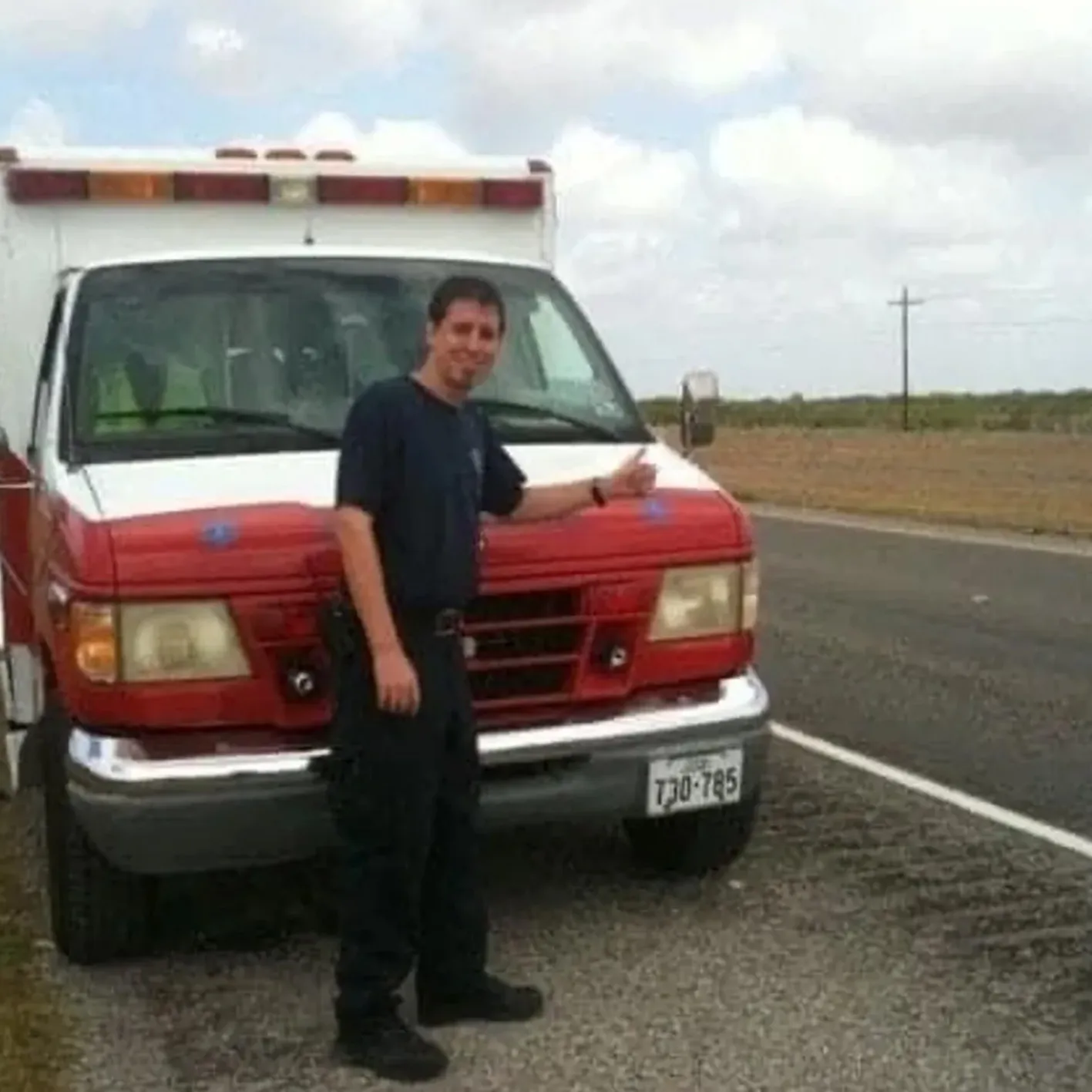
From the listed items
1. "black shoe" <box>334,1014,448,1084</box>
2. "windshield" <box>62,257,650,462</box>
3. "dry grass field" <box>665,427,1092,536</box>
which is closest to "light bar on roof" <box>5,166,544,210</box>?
"windshield" <box>62,257,650,462</box>

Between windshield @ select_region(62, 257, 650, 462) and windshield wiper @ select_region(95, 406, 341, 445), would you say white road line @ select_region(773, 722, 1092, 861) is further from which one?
windshield wiper @ select_region(95, 406, 341, 445)

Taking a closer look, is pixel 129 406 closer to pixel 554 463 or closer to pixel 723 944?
pixel 554 463

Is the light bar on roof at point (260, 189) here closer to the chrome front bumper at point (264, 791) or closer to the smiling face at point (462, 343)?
the chrome front bumper at point (264, 791)

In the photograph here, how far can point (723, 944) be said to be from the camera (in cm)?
586

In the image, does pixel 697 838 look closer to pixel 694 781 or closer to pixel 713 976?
pixel 694 781

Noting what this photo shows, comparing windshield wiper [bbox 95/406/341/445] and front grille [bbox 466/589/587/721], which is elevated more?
windshield wiper [bbox 95/406/341/445]

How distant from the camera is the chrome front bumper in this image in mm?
5289

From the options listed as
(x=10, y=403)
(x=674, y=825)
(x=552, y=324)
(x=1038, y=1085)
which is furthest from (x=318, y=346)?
(x=1038, y=1085)

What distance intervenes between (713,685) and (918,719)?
3562mm

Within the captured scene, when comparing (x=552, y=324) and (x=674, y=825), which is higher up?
(x=552, y=324)

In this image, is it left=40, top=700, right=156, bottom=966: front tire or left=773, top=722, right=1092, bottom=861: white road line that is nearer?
left=40, top=700, right=156, bottom=966: front tire

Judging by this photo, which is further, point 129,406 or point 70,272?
point 70,272

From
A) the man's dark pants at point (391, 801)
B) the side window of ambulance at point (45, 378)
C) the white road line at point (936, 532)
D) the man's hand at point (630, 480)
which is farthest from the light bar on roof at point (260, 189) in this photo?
the white road line at point (936, 532)

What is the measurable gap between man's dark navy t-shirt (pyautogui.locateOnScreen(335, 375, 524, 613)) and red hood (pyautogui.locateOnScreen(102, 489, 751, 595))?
445mm
